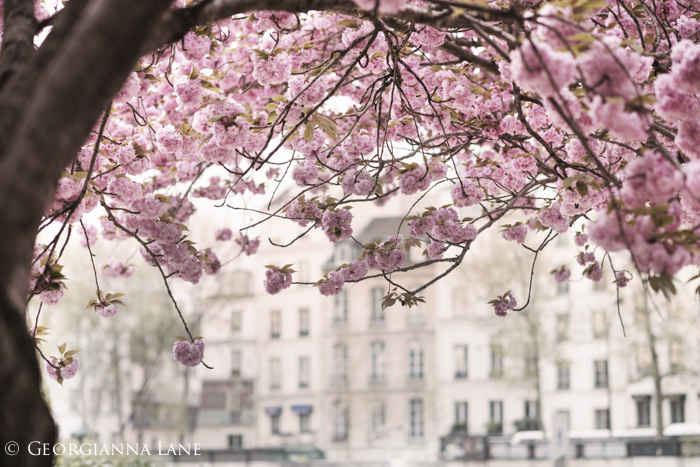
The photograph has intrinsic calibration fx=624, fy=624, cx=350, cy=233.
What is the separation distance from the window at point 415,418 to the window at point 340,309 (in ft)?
16.8

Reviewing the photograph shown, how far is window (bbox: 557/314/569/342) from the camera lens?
23.8 m

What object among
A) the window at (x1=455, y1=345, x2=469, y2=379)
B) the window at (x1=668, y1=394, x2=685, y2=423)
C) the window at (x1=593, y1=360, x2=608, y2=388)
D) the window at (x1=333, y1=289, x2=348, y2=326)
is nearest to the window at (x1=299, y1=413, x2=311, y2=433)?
the window at (x1=333, y1=289, x2=348, y2=326)

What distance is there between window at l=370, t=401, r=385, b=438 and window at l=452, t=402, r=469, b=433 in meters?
3.35

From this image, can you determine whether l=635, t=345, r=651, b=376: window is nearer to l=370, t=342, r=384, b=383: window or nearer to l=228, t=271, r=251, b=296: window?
l=370, t=342, r=384, b=383: window

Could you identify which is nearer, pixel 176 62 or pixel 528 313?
pixel 176 62

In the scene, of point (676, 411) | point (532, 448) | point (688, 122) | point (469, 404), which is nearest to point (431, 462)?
point (469, 404)

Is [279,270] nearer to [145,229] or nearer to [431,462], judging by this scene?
[145,229]

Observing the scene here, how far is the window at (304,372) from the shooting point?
31.4m

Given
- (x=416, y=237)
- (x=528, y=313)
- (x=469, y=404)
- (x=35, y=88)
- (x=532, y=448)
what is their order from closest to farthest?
(x=35, y=88) < (x=416, y=237) < (x=532, y=448) < (x=528, y=313) < (x=469, y=404)

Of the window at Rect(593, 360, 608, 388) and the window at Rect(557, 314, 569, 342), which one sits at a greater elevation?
the window at Rect(557, 314, 569, 342)

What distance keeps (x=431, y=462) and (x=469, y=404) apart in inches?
170

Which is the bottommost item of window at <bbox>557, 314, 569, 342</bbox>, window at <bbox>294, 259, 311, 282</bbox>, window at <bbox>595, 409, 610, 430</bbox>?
window at <bbox>595, 409, 610, 430</bbox>

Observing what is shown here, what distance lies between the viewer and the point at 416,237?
434cm

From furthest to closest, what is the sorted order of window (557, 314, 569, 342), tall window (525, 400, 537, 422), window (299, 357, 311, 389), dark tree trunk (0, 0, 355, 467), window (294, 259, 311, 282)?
1. window (294, 259, 311, 282)
2. window (299, 357, 311, 389)
3. tall window (525, 400, 537, 422)
4. window (557, 314, 569, 342)
5. dark tree trunk (0, 0, 355, 467)
